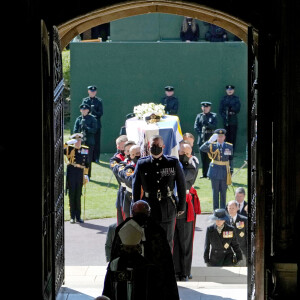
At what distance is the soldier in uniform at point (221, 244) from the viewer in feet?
44.9

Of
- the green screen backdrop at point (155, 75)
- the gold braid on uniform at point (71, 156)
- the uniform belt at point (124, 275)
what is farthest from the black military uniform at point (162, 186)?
the green screen backdrop at point (155, 75)

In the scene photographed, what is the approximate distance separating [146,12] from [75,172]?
694cm

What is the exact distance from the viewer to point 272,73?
10.2 metres

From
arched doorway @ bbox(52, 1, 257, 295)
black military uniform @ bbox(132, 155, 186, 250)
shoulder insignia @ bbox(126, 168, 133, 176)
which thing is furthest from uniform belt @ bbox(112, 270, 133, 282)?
shoulder insignia @ bbox(126, 168, 133, 176)

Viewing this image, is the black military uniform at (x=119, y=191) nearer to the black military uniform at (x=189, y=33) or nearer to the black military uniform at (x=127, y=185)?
the black military uniform at (x=127, y=185)

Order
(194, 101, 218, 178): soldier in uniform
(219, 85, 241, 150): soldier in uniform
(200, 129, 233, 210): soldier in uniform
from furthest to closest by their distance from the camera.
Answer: (219, 85, 241, 150): soldier in uniform
(194, 101, 218, 178): soldier in uniform
(200, 129, 233, 210): soldier in uniform

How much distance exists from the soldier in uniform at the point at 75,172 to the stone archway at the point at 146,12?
6.25 metres

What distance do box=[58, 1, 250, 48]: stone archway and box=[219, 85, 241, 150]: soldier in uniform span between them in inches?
530

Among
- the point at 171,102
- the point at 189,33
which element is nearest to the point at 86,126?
the point at 171,102

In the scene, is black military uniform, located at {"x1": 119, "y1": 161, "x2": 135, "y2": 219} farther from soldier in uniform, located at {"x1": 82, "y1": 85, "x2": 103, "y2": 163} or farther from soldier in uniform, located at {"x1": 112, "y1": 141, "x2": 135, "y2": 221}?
soldier in uniform, located at {"x1": 82, "y1": 85, "x2": 103, "y2": 163}

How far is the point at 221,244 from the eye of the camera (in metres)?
13.7

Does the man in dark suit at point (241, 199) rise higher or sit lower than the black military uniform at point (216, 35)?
lower

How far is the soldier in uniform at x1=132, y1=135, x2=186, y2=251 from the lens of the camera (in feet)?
41.6

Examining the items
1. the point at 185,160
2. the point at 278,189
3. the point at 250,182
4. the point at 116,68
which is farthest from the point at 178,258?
the point at 116,68
